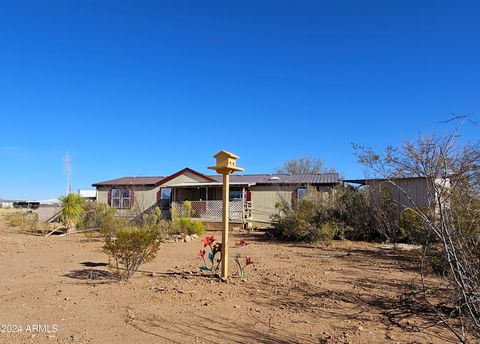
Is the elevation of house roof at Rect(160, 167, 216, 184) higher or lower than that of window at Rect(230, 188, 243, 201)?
higher

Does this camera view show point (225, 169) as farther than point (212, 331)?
Yes

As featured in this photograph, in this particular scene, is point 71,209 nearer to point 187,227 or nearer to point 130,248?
A: point 187,227

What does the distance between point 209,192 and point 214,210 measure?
388 cm

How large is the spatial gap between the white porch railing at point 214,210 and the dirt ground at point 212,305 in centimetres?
1530

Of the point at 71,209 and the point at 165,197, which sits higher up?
the point at 165,197

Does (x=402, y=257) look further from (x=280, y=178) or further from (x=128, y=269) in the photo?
(x=280, y=178)

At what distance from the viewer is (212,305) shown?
5.78 m

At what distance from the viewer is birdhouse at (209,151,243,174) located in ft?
25.6

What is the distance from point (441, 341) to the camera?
4.38m

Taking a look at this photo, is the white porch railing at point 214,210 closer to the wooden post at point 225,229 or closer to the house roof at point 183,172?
the house roof at point 183,172

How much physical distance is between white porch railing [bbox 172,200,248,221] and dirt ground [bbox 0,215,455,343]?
1530 centimetres

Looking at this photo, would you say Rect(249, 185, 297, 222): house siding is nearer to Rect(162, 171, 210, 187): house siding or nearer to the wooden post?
Rect(162, 171, 210, 187): house siding

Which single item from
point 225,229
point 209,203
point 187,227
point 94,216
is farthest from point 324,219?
point 94,216

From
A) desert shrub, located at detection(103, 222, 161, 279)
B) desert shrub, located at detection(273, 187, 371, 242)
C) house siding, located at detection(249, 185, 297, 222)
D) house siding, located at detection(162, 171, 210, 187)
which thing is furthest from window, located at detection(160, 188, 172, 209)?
desert shrub, located at detection(103, 222, 161, 279)
